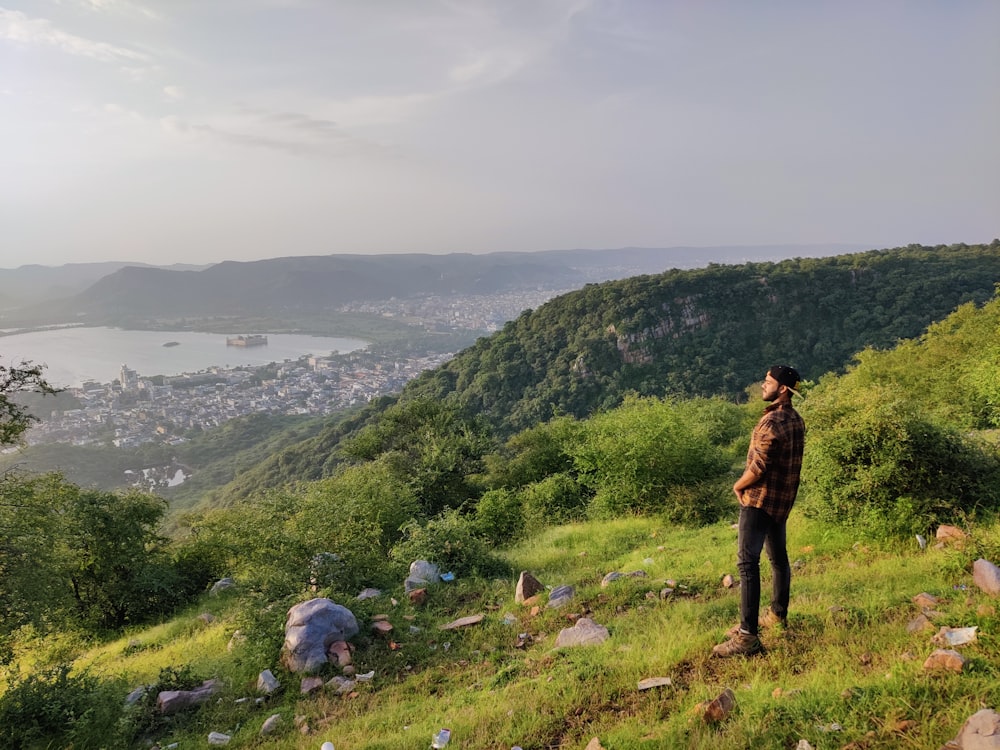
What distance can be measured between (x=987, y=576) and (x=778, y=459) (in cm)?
219

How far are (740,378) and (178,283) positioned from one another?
658 ft

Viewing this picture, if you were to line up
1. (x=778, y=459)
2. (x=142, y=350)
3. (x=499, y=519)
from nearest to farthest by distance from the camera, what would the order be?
1. (x=778, y=459)
2. (x=499, y=519)
3. (x=142, y=350)

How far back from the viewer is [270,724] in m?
4.71

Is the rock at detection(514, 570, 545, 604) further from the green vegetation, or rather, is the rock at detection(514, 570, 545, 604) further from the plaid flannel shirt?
the plaid flannel shirt

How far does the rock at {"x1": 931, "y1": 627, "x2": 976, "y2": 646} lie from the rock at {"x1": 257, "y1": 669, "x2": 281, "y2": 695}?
5819mm

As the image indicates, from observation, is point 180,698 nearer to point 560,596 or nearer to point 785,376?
point 560,596

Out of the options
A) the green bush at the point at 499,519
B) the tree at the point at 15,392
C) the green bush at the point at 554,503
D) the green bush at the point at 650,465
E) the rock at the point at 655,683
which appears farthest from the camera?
the green bush at the point at 554,503

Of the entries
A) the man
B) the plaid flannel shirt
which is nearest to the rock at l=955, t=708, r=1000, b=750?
the man

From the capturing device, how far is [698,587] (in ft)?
18.9

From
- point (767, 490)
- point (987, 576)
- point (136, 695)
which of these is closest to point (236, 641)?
point (136, 695)

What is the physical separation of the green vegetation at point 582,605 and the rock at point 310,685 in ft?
0.43

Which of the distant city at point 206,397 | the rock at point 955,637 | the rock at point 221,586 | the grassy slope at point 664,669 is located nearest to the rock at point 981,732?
the grassy slope at point 664,669

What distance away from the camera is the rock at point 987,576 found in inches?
161

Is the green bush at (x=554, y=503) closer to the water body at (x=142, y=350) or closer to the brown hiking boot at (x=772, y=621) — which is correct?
the brown hiking boot at (x=772, y=621)
